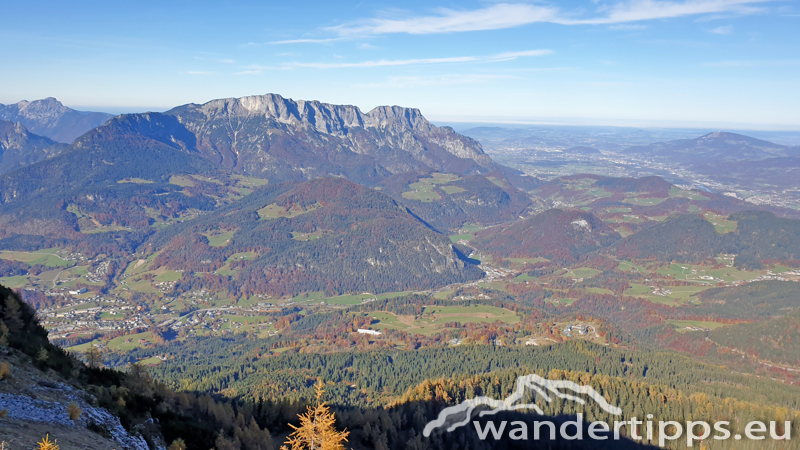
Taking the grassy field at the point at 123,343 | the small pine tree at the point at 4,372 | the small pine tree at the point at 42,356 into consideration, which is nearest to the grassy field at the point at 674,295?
the grassy field at the point at 123,343

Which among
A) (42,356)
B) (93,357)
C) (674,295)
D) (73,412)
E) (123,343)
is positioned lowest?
(674,295)

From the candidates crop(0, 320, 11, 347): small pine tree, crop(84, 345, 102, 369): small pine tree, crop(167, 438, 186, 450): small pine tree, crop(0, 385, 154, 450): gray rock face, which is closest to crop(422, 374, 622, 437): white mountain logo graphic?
crop(167, 438, 186, 450): small pine tree

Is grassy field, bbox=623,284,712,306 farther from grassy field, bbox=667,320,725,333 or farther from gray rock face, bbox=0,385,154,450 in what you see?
gray rock face, bbox=0,385,154,450

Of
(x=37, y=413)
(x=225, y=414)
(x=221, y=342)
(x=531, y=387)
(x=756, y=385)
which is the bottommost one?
(x=221, y=342)

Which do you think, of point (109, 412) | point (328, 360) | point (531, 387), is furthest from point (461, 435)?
point (328, 360)

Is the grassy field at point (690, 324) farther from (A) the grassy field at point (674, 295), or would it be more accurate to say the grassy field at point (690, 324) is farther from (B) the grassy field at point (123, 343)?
(B) the grassy field at point (123, 343)

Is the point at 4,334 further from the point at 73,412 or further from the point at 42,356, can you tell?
the point at 73,412

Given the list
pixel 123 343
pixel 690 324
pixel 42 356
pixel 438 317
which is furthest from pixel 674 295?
pixel 42 356

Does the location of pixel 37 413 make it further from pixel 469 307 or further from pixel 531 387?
pixel 469 307
